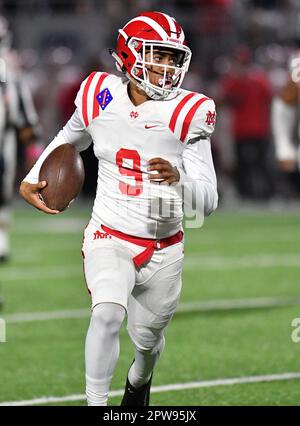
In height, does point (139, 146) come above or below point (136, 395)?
above

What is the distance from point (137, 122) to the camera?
450 cm

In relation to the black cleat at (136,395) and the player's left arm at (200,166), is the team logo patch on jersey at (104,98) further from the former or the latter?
the black cleat at (136,395)

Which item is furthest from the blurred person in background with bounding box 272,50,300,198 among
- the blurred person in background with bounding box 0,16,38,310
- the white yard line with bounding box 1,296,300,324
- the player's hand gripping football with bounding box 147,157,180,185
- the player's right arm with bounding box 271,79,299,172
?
the player's hand gripping football with bounding box 147,157,180,185

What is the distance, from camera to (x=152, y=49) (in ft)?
14.6

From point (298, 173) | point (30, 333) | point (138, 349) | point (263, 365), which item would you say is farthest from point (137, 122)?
point (298, 173)

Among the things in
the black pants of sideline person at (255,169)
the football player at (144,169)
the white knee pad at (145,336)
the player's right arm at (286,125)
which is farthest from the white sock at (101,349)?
the black pants of sideline person at (255,169)

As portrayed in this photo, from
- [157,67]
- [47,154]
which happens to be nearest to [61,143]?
[47,154]

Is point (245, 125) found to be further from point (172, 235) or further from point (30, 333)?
point (172, 235)

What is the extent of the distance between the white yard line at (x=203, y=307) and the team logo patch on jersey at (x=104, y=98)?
9.46 feet

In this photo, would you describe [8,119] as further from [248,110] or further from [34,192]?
[248,110]

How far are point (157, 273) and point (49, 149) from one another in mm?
708

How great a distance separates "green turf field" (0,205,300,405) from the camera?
5379mm

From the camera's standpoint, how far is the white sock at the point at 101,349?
13.7 ft

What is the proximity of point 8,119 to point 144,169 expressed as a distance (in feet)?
16.5
